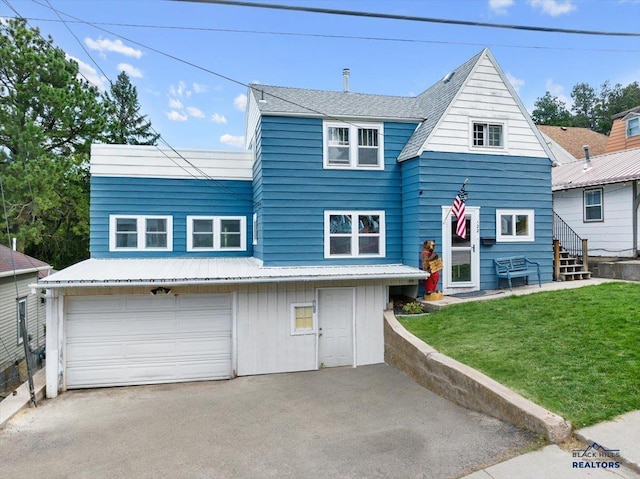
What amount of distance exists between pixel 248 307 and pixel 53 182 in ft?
48.1

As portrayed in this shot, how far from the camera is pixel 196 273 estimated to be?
943 cm

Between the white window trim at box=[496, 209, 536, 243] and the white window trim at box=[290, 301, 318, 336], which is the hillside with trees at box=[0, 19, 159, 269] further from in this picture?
the white window trim at box=[496, 209, 536, 243]

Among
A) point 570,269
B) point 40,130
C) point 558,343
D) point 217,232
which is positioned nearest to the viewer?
point 558,343

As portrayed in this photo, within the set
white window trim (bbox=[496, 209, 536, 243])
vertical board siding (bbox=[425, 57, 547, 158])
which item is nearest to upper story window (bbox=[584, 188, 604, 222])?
vertical board siding (bbox=[425, 57, 547, 158])

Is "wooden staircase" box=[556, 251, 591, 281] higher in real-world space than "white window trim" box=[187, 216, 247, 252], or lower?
lower

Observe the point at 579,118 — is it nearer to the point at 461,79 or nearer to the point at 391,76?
the point at 391,76

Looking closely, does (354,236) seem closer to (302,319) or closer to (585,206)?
(302,319)

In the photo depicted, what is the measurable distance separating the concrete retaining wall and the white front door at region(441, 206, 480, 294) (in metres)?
2.36

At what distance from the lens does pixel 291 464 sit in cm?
504

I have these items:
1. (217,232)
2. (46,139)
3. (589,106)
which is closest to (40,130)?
(46,139)

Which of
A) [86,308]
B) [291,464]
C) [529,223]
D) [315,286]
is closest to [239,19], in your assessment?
[315,286]

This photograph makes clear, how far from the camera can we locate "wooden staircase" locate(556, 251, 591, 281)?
11625 mm

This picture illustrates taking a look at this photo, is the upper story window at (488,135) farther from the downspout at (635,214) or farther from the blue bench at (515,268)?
the downspout at (635,214)

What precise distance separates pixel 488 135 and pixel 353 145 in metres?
3.93
